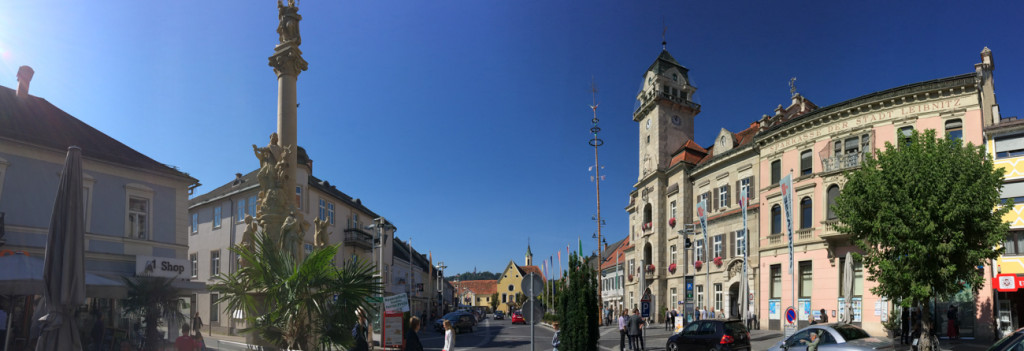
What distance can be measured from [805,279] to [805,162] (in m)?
5.74

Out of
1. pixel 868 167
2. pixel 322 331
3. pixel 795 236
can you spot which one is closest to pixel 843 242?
pixel 795 236

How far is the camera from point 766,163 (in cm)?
3366

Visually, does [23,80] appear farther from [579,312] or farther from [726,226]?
[726,226]

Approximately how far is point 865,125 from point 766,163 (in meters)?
6.35

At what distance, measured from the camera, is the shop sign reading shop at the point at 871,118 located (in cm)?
2522

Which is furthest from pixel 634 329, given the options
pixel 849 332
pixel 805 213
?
pixel 805 213

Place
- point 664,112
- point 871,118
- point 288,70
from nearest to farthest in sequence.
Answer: point 288,70 → point 871,118 → point 664,112

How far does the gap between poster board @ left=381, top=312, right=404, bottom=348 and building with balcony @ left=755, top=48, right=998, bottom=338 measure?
48.6 ft

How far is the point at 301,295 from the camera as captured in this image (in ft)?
32.5

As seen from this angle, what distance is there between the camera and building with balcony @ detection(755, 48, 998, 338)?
24.6 metres

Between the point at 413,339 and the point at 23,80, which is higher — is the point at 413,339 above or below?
below

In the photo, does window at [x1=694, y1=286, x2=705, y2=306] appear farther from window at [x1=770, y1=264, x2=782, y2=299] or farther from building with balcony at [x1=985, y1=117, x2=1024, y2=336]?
building with balcony at [x1=985, y1=117, x2=1024, y2=336]

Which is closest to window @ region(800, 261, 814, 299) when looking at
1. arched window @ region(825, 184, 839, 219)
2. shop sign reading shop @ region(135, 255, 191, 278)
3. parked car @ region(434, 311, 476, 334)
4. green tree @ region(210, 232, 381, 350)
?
arched window @ region(825, 184, 839, 219)

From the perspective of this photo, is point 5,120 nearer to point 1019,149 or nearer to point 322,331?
point 322,331
